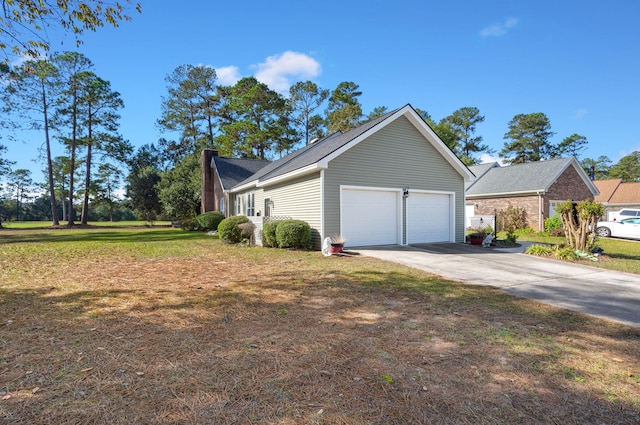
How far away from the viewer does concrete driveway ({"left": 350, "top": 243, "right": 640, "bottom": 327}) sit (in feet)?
17.3

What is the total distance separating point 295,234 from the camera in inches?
450

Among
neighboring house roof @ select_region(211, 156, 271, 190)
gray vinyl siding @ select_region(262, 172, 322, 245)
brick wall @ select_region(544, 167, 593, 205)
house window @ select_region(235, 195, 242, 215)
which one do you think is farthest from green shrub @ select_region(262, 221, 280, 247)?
brick wall @ select_region(544, 167, 593, 205)

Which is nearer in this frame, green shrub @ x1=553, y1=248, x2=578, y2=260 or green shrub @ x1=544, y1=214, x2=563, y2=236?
green shrub @ x1=553, y1=248, x2=578, y2=260

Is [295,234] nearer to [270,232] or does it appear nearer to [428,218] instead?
[270,232]

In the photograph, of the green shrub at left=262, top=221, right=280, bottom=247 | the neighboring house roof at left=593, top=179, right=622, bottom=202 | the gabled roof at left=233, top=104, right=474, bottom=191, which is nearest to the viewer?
the gabled roof at left=233, top=104, right=474, bottom=191

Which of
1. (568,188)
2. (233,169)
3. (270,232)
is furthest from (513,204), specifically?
(233,169)

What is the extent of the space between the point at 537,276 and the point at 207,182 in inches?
942

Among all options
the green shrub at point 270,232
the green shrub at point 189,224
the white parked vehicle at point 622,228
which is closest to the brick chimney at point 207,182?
the green shrub at point 189,224

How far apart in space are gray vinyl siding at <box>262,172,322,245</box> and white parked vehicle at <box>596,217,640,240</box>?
16.7 m

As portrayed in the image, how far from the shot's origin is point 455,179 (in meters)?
14.3

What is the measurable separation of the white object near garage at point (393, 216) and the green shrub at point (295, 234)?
136 cm

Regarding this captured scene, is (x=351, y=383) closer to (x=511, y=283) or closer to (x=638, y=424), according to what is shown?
(x=638, y=424)

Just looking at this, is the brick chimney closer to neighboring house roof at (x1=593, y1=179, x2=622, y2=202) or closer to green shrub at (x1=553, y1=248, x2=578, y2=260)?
green shrub at (x1=553, y1=248, x2=578, y2=260)

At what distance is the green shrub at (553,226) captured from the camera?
63.6 ft
